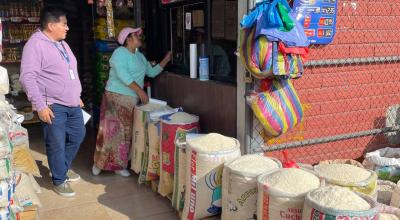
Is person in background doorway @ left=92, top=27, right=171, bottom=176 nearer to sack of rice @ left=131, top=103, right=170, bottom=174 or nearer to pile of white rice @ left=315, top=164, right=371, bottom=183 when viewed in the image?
sack of rice @ left=131, top=103, right=170, bottom=174

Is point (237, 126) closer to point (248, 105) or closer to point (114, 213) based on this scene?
point (248, 105)

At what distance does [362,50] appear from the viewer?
3.71 m

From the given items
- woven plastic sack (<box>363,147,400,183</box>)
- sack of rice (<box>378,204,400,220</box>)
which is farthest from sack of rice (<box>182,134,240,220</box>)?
woven plastic sack (<box>363,147,400,183</box>)

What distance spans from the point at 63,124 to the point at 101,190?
778mm

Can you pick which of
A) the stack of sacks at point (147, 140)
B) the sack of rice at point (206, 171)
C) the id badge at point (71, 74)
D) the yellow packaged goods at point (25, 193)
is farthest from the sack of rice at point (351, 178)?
the id badge at point (71, 74)

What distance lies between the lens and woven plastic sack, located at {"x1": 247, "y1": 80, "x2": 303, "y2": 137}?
3002 mm

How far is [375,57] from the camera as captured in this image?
3.80 m

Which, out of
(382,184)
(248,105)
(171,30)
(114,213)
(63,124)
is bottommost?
A: (114,213)

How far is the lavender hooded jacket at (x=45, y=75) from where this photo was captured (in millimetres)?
3496

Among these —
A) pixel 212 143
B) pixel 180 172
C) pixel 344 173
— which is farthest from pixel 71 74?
pixel 344 173

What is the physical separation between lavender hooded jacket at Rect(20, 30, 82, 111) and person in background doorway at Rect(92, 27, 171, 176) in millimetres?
515

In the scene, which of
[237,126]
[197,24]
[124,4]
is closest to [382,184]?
[237,126]

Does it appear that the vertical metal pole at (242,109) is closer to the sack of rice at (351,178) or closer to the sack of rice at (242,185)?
the sack of rice at (242,185)

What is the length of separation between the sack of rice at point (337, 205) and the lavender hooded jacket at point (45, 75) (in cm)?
252
